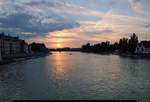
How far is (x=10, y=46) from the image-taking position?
126875 millimetres

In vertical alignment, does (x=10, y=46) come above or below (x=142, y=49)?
above

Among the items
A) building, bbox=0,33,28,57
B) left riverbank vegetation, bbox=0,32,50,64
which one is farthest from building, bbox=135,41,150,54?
building, bbox=0,33,28,57

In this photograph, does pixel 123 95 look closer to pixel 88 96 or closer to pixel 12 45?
pixel 88 96

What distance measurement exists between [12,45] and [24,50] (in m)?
25.2

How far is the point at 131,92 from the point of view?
26.1m

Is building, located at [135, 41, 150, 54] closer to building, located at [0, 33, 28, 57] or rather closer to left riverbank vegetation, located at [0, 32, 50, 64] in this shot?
left riverbank vegetation, located at [0, 32, 50, 64]

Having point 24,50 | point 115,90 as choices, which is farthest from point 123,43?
point 115,90

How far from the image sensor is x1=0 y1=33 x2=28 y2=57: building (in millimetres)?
111412

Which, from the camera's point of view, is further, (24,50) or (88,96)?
(24,50)

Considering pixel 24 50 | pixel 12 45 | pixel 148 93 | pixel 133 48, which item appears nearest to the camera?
pixel 148 93

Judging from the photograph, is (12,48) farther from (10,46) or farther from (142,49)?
(142,49)

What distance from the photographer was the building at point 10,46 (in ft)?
366

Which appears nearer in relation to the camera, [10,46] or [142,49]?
[10,46]

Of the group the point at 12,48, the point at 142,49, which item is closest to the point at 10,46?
the point at 12,48
